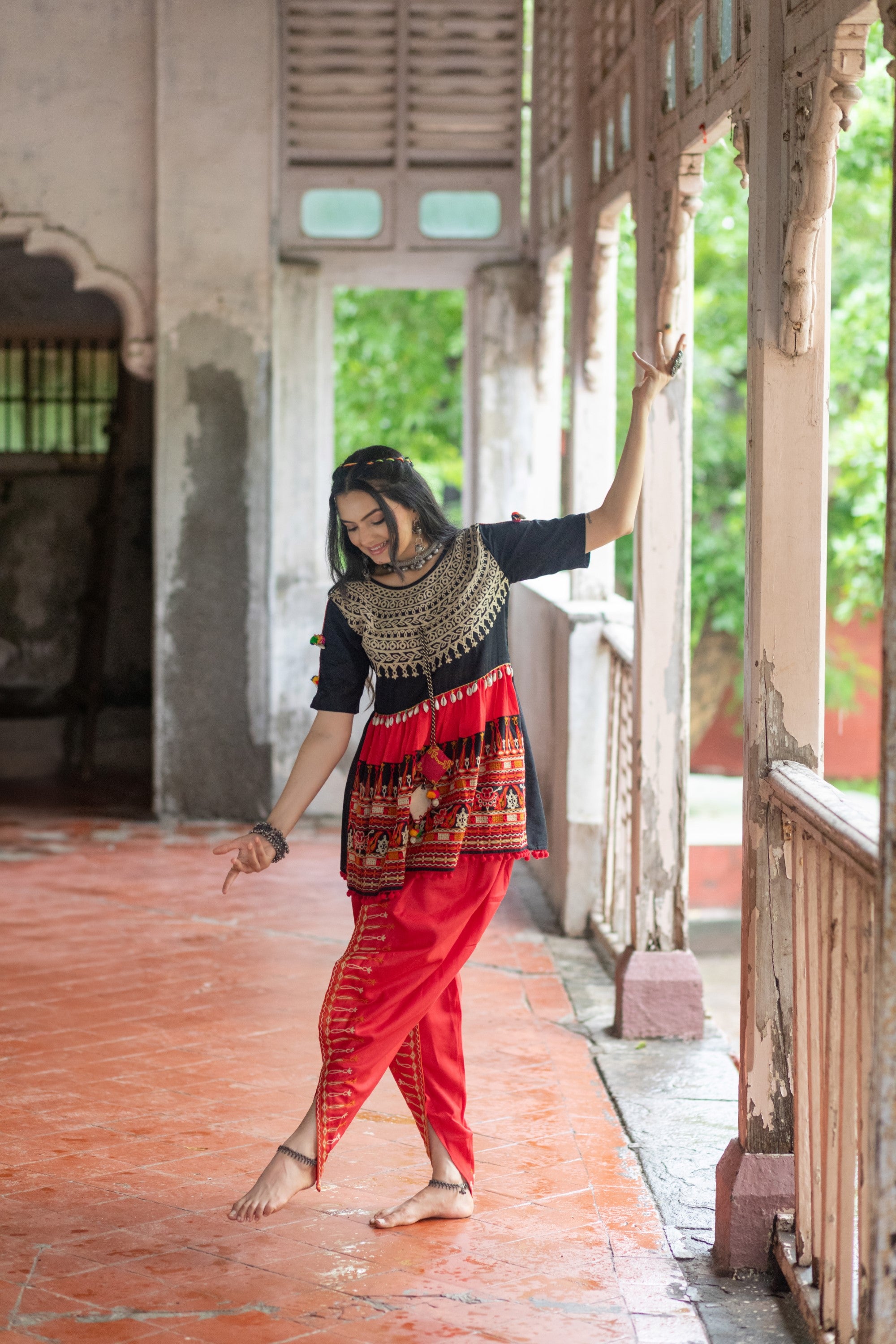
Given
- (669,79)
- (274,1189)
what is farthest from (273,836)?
(669,79)

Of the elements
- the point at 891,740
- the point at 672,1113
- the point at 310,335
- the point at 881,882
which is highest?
the point at 310,335

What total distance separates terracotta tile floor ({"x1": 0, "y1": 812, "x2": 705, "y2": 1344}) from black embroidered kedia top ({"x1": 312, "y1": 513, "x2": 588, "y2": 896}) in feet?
2.63

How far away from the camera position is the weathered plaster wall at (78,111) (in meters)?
7.88

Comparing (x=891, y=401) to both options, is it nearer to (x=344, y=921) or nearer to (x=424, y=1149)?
(x=424, y=1149)

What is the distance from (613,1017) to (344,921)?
154 cm

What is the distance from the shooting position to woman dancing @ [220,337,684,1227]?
10.4 ft

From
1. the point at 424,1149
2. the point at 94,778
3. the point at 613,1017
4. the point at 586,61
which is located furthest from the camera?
the point at 94,778

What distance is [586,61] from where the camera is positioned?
598 centimetres

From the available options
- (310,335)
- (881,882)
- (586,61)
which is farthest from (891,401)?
(310,335)

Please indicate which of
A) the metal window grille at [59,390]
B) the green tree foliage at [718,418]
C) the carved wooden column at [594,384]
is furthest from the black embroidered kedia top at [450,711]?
the green tree foliage at [718,418]

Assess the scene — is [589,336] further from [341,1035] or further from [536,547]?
[341,1035]

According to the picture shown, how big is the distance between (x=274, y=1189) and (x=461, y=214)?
20.0ft

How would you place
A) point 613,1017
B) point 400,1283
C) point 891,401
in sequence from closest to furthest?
point 891,401 < point 400,1283 < point 613,1017

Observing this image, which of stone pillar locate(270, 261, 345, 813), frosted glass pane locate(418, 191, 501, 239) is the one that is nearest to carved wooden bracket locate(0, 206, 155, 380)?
stone pillar locate(270, 261, 345, 813)
